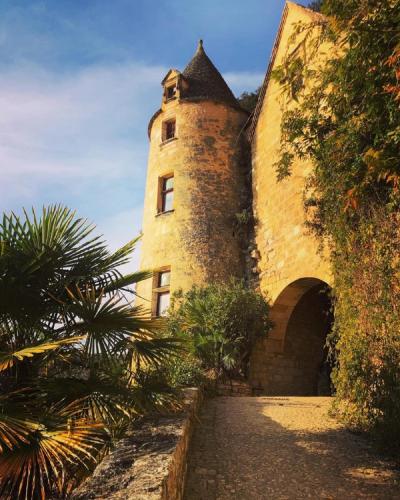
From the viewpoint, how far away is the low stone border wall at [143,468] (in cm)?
214

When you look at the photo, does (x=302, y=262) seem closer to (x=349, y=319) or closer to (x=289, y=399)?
(x=289, y=399)

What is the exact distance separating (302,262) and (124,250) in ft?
18.9

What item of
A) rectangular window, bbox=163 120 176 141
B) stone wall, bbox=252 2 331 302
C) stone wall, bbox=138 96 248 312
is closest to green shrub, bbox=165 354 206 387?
stone wall, bbox=252 2 331 302

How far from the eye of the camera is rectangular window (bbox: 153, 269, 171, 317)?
1195 centimetres

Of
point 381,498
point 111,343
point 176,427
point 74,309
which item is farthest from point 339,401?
point 74,309

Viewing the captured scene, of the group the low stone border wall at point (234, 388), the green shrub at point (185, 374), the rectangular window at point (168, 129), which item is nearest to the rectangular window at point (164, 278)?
the low stone border wall at point (234, 388)

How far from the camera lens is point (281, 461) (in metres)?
4.05

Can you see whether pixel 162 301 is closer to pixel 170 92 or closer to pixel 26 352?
pixel 170 92

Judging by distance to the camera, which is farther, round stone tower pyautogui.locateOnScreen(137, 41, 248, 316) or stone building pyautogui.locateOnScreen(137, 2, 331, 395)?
round stone tower pyautogui.locateOnScreen(137, 41, 248, 316)

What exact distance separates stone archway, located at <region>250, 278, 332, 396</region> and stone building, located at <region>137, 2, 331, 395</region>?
3 cm

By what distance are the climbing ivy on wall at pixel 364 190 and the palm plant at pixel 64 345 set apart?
97.6 inches

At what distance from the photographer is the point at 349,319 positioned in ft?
18.3

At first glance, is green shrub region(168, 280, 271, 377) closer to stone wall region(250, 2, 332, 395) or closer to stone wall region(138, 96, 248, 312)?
stone wall region(250, 2, 332, 395)

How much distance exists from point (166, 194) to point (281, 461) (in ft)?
33.0
